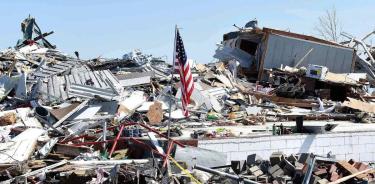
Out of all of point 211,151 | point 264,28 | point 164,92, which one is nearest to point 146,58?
point 264,28

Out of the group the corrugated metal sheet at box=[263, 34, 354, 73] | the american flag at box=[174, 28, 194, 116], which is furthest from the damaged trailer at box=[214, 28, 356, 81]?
the american flag at box=[174, 28, 194, 116]

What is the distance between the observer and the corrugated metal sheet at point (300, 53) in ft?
80.8

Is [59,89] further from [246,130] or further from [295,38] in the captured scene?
[295,38]

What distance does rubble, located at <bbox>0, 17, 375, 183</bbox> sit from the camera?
11.1 m

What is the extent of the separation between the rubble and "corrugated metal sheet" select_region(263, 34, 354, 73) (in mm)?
44

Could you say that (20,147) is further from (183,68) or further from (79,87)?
(79,87)

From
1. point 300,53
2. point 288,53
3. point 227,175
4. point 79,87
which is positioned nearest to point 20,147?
point 227,175

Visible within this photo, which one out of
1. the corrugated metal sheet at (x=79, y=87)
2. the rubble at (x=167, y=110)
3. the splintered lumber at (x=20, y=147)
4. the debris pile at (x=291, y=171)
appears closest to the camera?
the debris pile at (x=291, y=171)

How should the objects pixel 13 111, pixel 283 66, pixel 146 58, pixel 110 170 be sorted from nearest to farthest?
pixel 110 170, pixel 13 111, pixel 283 66, pixel 146 58

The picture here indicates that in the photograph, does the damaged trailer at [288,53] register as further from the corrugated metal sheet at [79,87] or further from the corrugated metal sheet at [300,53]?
the corrugated metal sheet at [79,87]

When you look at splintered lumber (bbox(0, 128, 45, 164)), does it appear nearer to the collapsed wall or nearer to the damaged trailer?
the collapsed wall

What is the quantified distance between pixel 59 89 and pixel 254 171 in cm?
901

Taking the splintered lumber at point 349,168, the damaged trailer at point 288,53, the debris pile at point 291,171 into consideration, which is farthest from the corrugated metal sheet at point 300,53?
the splintered lumber at point 349,168

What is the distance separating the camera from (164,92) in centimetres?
1850
